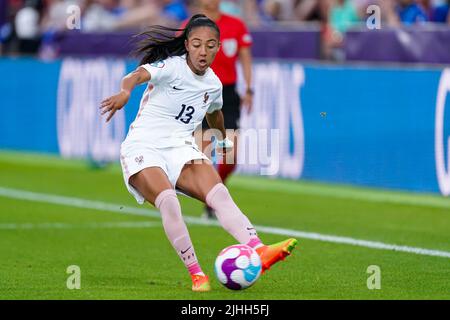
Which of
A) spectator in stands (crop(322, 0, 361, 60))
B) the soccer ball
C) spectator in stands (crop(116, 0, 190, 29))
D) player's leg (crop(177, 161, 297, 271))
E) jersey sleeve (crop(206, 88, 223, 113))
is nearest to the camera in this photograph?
the soccer ball

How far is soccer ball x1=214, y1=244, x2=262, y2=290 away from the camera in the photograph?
323 inches

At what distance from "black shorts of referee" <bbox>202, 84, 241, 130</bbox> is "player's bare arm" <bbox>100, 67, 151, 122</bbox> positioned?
455 cm

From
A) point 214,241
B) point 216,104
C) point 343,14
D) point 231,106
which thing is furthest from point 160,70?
point 343,14

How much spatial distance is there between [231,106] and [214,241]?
2057 millimetres

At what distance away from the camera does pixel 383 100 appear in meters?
15.5

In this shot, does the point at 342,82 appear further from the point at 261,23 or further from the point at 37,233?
the point at 37,233

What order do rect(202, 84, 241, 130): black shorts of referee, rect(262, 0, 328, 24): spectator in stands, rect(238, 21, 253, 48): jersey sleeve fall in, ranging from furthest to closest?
1. rect(262, 0, 328, 24): spectator in stands
2. rect(238, 21, 253, 48): jersey sleeve
3. rect(202, 84, 241, 130): black shorts of referee

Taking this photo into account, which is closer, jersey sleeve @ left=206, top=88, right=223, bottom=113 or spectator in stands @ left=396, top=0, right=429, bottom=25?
jersey sleeve @ left=206, top=88, right=223, bottom=113

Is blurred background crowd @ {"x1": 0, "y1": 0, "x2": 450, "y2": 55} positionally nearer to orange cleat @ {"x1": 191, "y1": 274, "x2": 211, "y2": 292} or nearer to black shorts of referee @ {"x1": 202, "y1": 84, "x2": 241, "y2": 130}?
black shorts of referee @ {"x1": 202, "y1": 84, "x2": 241, "y2": 130}

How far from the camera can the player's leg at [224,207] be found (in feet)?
27.3

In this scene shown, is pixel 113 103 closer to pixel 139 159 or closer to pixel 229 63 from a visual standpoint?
pixel 139 159

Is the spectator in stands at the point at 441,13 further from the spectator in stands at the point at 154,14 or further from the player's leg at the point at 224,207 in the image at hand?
the player's leg at the point at 224,207

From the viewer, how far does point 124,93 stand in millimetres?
8031

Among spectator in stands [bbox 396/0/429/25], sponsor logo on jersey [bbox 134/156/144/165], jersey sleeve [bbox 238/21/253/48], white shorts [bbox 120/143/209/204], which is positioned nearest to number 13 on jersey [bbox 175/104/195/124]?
white shorts [bbox 120/143/209/204]
